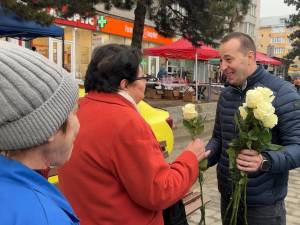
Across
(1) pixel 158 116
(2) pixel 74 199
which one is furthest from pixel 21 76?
(1) pixel 158 116

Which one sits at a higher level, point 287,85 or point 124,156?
point 287,85

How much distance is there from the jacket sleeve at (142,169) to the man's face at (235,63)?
1016 millimetres

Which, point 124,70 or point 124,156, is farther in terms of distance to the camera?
point 124,70

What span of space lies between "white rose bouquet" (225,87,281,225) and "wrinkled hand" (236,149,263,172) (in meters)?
0.02

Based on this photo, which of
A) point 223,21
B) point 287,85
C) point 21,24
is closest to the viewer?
point 287,85

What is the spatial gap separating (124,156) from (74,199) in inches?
15.6

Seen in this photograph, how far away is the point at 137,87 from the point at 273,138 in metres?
0.91

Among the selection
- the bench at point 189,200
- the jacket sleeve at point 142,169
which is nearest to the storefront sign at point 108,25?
the bench at point 189,200

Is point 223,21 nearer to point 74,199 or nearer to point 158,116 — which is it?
point 158,116

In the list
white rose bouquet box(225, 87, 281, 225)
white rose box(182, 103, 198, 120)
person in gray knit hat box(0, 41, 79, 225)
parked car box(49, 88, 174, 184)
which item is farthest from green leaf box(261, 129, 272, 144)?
parked car box(49, 88, 174, 184)

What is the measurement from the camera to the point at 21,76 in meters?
1.14

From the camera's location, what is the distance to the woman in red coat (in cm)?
192

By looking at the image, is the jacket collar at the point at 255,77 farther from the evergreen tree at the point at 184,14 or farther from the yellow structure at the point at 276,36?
the yellow structure at the point at 276,36

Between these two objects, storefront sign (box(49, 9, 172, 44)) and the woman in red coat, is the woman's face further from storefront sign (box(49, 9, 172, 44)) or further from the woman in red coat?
storefront sign (box(49, 9, 172, 44))
